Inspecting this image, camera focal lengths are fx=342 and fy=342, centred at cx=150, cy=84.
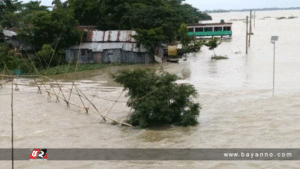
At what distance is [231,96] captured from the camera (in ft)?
35.6

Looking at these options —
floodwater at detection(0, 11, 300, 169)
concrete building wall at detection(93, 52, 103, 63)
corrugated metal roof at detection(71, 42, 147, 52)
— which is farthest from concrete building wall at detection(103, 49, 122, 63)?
floodwater at detection(0, 11, 300, 169)

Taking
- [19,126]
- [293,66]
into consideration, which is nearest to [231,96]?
[19,126]

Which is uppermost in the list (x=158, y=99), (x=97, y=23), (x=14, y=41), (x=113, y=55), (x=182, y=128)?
(x=97, y=23)

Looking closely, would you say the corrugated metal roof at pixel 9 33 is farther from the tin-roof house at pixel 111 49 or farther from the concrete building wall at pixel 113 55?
the concrete building wall at pixel 113 55

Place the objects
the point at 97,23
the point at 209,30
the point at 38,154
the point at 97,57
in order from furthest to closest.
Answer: the point at 209,30, the point at 97,23, the point at 97,57, the point at 38,154

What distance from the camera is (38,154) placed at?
19.6 feet

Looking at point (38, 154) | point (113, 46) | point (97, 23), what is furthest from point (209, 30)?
point (38, 154)

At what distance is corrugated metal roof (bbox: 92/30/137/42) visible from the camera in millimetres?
19750

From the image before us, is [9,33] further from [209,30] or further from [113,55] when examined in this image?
[209,30]

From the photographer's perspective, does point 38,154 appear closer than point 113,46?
Yes

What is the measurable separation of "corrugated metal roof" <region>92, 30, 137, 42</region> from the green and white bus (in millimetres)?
16821

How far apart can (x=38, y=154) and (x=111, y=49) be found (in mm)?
13864

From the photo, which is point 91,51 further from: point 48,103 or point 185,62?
point 48,103

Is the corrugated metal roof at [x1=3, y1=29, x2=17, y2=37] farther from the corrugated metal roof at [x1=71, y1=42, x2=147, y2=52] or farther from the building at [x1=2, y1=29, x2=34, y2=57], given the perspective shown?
the corrugated metal roof at [x1=71, y1=42, x2=147, y2=52]
